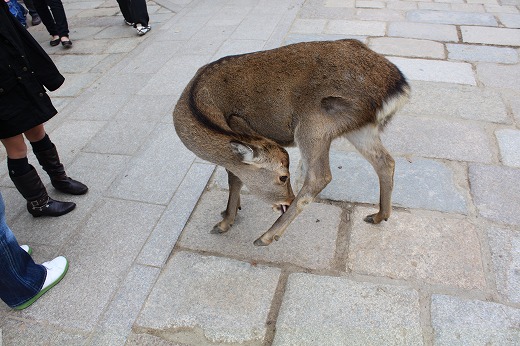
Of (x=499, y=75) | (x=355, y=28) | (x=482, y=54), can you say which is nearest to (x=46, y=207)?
(x=499, y=75)

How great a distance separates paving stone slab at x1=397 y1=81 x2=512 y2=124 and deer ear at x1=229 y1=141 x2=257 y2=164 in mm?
2396

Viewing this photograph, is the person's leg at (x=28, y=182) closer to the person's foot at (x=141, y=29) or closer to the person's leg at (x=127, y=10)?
the person's foot at (x=141, y=29)

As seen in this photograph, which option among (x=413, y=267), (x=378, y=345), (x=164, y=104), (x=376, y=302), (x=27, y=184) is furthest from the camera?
(x=164, y=104)

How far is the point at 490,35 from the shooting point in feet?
19.3

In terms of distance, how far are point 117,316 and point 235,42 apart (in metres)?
4.64

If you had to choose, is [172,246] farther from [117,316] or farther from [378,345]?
[378,345]

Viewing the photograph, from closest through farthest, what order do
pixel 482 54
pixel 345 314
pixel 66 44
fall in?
pixel 345 314 < pixel 482 54 < pixel 66 44

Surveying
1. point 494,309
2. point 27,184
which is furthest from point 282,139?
A: point 27,184

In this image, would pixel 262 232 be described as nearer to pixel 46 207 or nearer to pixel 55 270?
pixel 55 270

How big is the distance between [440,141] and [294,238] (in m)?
1.83

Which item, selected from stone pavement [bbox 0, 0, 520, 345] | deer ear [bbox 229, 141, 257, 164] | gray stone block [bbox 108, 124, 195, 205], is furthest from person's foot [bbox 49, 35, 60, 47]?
deer ear [bbox 229, 141, 257, 164]

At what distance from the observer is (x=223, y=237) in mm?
2967

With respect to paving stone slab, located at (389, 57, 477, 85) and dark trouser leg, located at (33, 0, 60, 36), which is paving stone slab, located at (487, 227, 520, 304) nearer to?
paving stone slab, located at (389, 57, 477, 85)

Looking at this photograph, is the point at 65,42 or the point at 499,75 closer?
the point at 499,75
